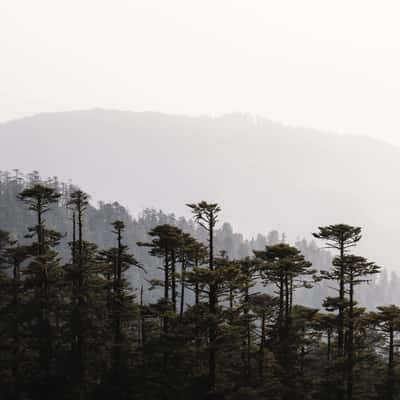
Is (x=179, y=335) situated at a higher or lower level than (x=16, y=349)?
higher

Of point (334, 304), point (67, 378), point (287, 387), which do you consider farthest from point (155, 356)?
point (334, 304)

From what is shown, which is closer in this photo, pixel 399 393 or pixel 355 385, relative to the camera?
pixel 355 385

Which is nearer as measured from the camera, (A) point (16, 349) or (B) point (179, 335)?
(B) point (179, 335)

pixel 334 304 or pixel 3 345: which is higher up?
pixel 334 304

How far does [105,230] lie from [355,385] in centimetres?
15774

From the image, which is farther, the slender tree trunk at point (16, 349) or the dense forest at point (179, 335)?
the slender tree trunk at point (16, 349)

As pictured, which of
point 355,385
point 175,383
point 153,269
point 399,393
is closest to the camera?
point 175,383

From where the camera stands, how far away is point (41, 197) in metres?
34.2

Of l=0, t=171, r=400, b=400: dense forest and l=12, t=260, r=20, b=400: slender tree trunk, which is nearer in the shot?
l=0, t=171, r=400, b=400: dense forest

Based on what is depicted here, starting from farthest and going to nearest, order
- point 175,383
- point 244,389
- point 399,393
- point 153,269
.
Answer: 1. point 153,269
2. point 399,393
3. point 175,383
4. point 244,389

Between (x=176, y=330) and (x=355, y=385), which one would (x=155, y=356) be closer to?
(x=176, y=330)

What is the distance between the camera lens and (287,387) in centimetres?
3488

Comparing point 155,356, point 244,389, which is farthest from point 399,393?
point 155,356

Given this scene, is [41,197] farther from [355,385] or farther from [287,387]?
[355,385]
